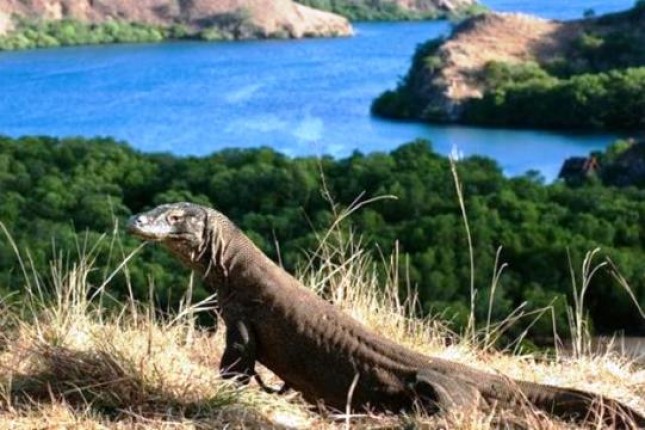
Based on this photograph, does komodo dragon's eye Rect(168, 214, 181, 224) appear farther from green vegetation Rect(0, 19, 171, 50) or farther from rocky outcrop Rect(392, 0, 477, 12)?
rocky outcrop Rect(392, 0, 477, 12)

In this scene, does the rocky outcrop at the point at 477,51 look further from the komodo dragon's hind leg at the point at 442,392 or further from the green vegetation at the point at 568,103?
the komodo dragon's hind leg at the point at 442,392

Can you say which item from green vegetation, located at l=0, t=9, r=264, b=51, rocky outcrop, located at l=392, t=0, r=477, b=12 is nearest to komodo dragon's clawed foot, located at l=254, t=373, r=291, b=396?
green vegetation, located at l=0, t=9, r=264, b=51

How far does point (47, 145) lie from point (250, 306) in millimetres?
32917

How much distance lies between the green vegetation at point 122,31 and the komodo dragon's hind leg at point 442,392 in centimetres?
9125

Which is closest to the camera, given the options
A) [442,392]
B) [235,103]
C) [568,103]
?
[442,392]

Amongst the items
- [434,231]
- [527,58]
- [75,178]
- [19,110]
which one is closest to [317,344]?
[434,231]

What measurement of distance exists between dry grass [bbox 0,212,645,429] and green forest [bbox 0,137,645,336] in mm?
8395

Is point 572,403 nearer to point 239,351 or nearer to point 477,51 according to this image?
point 239,351

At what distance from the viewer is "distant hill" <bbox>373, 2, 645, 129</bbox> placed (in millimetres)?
58219

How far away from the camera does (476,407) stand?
12.4ft

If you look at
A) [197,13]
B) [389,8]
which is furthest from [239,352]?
[389,8]

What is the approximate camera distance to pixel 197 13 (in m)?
103

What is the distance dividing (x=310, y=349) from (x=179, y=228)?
1.74ft

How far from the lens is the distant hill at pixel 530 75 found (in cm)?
5822
